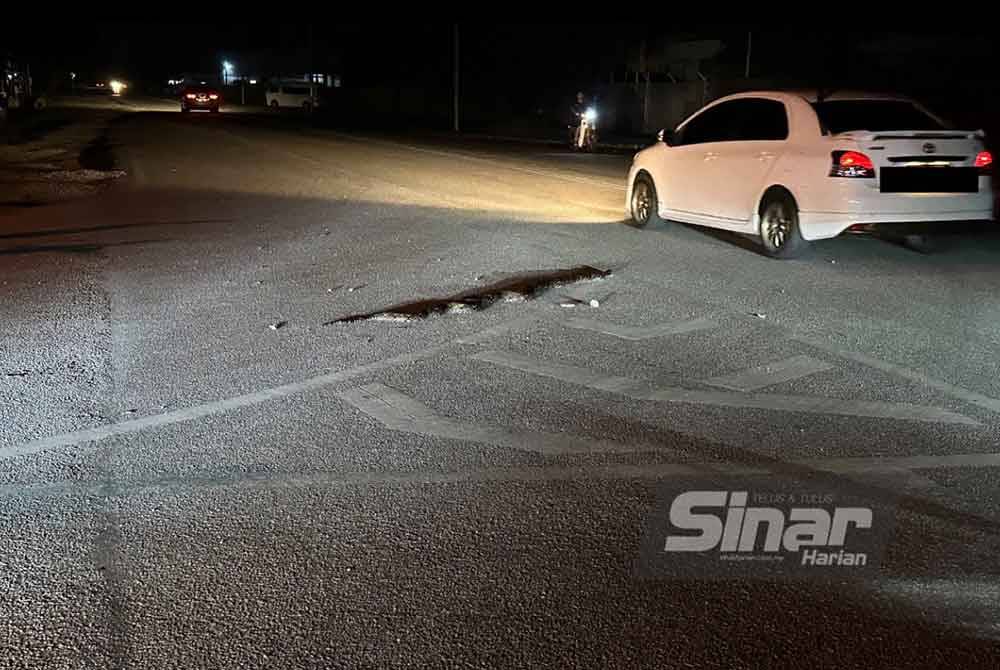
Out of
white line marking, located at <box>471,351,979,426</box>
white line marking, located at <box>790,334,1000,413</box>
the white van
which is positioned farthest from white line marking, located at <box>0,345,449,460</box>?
the white van

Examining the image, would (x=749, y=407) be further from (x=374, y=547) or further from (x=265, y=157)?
(x=265, y=157)

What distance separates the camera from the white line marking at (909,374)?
6.55 metres

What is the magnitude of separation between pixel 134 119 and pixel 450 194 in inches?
1388

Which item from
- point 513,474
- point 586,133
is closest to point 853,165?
Answer: point 513,474

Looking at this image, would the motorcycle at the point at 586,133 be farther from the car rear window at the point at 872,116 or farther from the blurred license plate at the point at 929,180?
the blurred license plate at the point at 929,180

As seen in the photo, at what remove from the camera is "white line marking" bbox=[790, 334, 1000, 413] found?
655 cm

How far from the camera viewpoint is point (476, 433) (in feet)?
19.8

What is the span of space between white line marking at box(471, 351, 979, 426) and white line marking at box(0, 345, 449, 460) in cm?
108

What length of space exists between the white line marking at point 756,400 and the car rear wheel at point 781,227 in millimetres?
4669

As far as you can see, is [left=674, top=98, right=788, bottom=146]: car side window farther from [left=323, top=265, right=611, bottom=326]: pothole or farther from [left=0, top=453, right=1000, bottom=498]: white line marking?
[left=0, top=453, right=1000, bottom=498]: white line marking

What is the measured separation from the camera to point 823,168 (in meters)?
10.6

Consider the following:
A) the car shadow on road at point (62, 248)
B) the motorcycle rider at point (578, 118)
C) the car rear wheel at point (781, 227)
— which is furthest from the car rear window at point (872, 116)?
the motorcycle rider at point (578, 118)

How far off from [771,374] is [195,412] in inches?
144

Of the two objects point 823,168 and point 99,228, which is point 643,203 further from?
point 99,228
